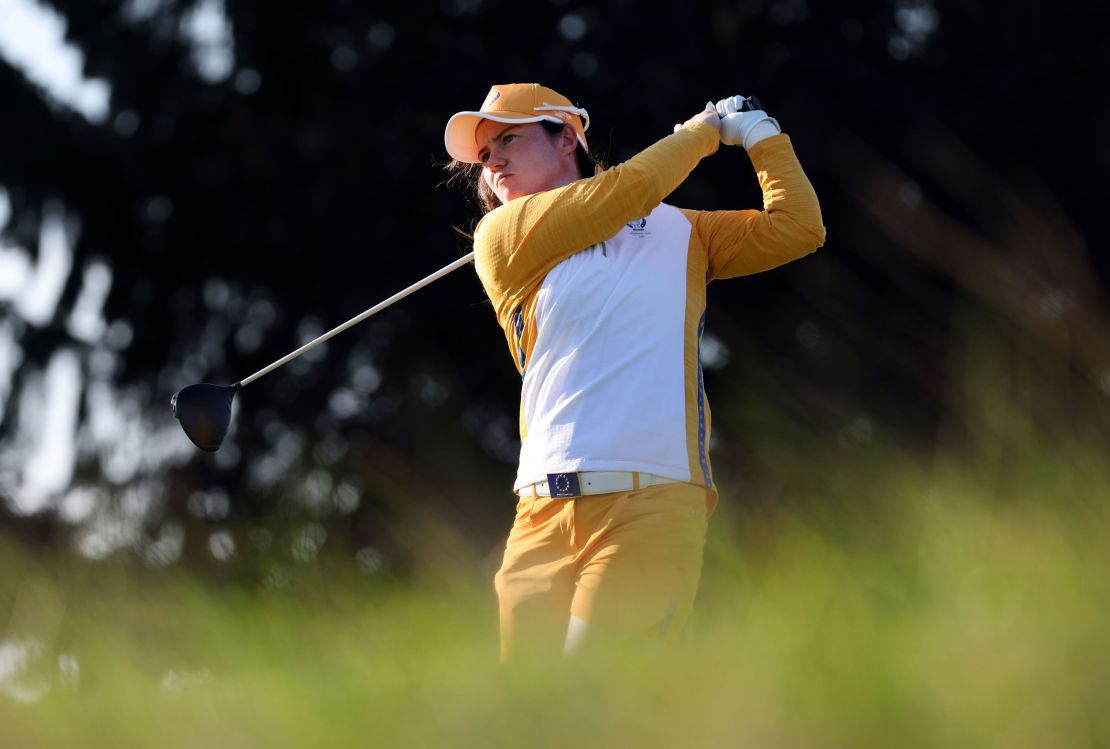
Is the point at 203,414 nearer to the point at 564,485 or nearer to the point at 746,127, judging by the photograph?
the point at 564,485

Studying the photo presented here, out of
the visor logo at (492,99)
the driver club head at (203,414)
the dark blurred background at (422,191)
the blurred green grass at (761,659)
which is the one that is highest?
the blurred green grass at (761,659)

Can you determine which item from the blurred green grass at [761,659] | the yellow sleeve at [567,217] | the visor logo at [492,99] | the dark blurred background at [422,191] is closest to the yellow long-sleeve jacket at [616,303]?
the yellow sleeve at [567,217]

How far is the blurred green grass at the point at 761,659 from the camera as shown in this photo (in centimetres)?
146

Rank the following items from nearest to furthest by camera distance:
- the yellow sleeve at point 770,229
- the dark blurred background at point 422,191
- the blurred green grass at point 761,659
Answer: the blurred green grass at point 761,659
the yellow sleeve at point 770,229
the dark blurred background at point 422,191

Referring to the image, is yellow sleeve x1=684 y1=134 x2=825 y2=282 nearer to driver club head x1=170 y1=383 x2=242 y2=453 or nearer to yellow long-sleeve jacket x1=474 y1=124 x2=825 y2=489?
yellow long-sleeve jacket x1=474 y1=124 x2=825 y2=489

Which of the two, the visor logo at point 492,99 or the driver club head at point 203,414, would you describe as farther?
the driver club head at point 203,414

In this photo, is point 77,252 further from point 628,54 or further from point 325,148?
point 628,54

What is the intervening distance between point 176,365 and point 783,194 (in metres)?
7.48

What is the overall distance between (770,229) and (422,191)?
6.94m

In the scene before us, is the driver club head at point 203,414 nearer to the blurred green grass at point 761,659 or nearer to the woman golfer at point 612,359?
the woman golfer at point 612,359

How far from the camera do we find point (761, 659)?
1599 millimetres

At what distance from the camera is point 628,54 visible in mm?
10164

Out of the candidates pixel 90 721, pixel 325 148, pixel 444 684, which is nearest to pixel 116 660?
pixel 90 721

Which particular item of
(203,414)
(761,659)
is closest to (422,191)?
(203,414)
